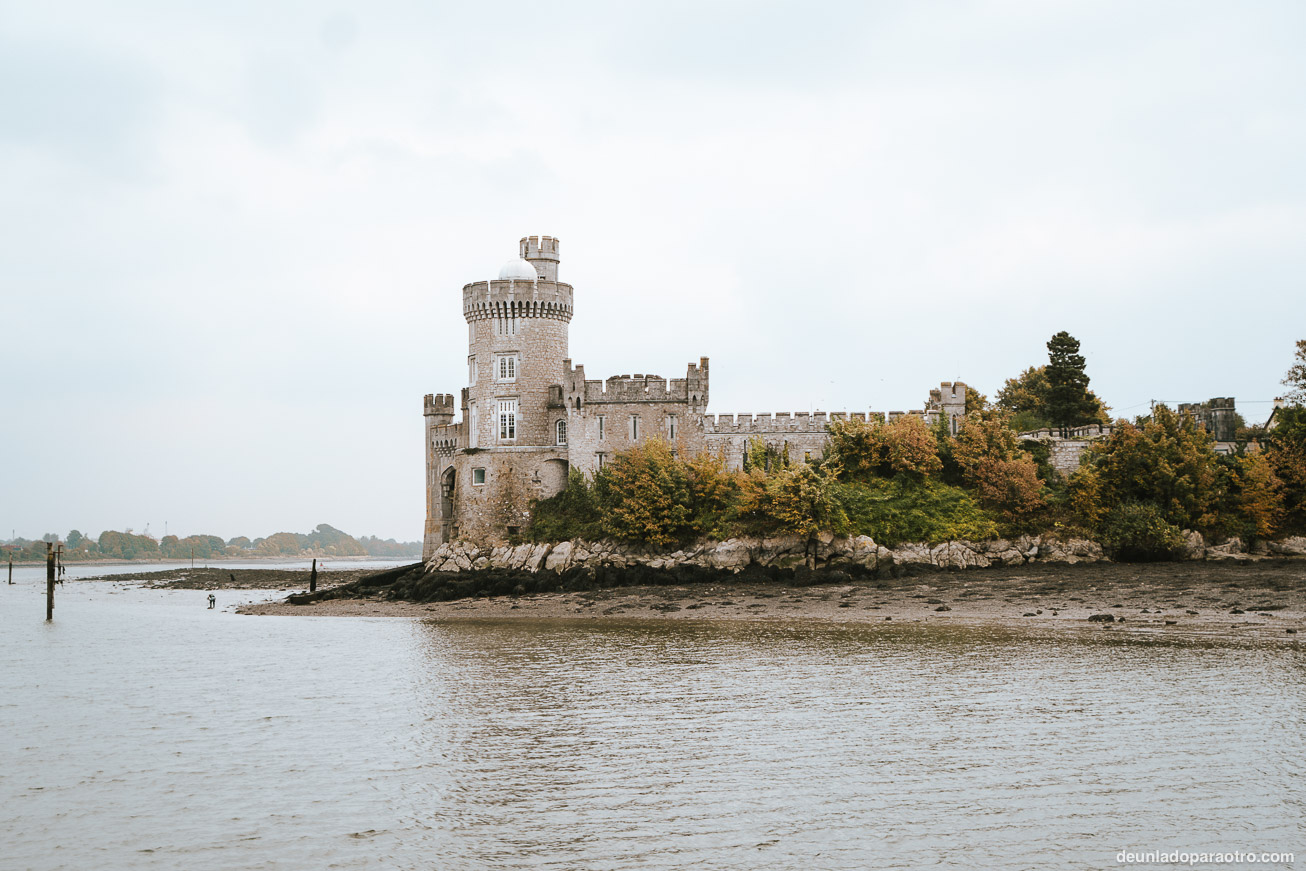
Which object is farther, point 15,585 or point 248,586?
point 15,585

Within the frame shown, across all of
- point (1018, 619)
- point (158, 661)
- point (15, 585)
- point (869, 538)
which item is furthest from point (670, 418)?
point (15, 585)

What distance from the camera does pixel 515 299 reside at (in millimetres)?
51594

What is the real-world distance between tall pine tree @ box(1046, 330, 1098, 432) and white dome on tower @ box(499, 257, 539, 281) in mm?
26836

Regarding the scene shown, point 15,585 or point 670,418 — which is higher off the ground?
point 670,418

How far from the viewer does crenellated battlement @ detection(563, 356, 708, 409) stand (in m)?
49.8

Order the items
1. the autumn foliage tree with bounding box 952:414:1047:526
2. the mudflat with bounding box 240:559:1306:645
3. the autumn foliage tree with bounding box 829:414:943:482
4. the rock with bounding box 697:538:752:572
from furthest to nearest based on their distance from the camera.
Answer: the autumn foliage tree with bounding box 829:414:943:482 → the autumn foliage tree with bounding box 952:414:1047:526 → the rock with bounding box 697:538:752:572 → the mudflat with bounding box 240:559:1306:645

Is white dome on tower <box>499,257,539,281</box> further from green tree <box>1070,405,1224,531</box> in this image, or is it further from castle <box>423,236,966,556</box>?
green tree <box>1070,405,1224,531</box>

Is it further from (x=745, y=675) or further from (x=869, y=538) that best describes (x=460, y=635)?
(x=869, y=538)

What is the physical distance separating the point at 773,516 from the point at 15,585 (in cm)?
7736

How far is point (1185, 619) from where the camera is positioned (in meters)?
28.5

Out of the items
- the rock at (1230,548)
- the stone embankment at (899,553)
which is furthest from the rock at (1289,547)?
the rock at (1230,548)

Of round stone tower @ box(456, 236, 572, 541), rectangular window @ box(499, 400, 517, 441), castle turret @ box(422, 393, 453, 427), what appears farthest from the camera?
castle turret @ box(422, 393, 453, 427)

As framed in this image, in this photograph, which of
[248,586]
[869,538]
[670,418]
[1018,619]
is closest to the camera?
[1018,619]

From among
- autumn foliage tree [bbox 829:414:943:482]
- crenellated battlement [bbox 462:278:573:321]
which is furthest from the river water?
crenellated battlement [bbox 462:278:573:321]
